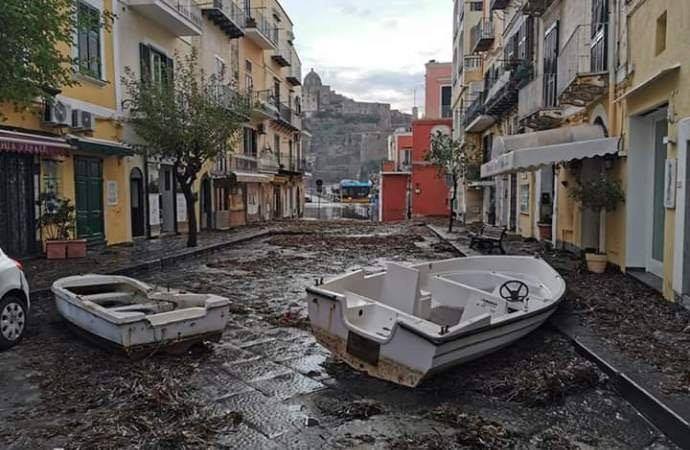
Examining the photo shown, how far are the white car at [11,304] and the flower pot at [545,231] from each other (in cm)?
1436

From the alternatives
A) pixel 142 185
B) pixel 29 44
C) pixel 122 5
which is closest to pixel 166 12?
pixel 122 5

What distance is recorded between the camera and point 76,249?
42.8 ft

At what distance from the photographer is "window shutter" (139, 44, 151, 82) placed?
1759cm

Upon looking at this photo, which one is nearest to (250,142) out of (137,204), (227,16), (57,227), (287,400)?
(227,16)

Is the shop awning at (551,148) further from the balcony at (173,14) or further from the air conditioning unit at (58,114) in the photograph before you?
the balcony at (173,14)

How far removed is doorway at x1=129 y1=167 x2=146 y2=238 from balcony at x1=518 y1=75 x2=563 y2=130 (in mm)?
12210

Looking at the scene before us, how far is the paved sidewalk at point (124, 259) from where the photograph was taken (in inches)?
421

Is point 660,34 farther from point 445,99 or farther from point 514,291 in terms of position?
point 445,99

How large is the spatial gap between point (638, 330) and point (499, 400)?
257cm

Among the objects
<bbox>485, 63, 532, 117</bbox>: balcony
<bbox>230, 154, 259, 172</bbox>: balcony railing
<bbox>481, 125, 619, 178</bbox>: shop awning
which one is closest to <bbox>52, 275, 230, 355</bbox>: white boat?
<bbox>481, 125, 619, 178</bbox>: shop awning

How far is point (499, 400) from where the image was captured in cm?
502

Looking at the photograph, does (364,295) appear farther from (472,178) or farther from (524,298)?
(472,178)

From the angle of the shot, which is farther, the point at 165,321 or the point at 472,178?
the point at 472,178

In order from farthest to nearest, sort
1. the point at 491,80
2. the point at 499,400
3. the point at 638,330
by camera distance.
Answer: the point at 491,80, the point at 638,330, the point at 499,400
